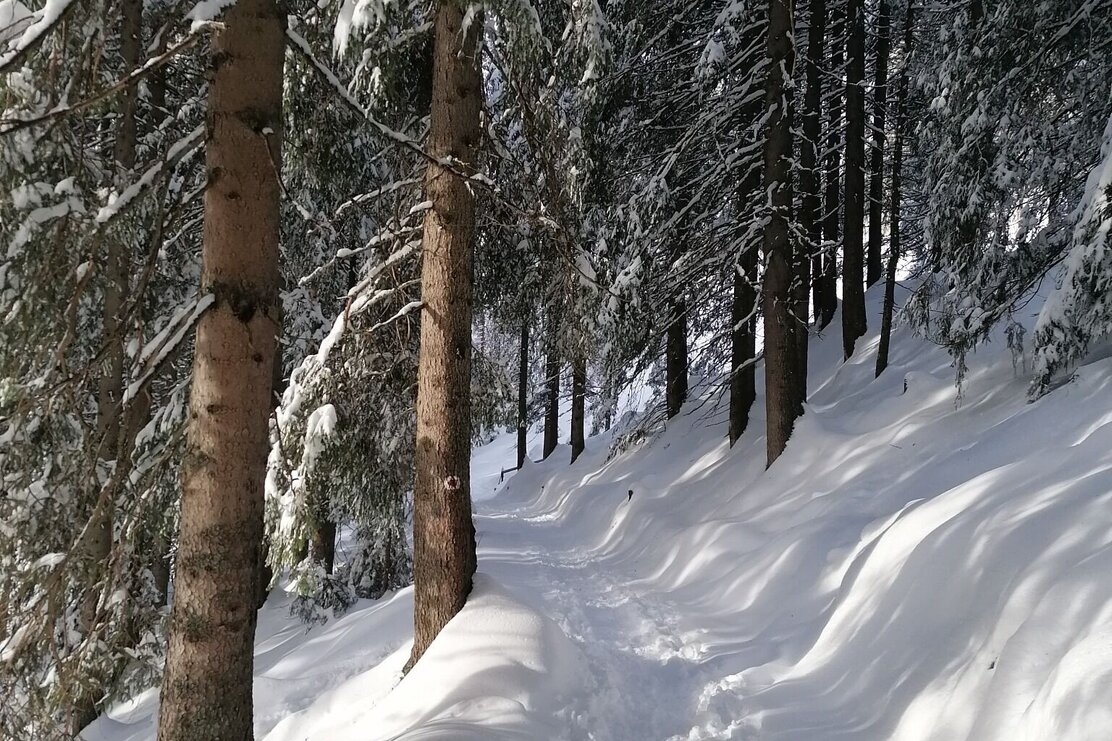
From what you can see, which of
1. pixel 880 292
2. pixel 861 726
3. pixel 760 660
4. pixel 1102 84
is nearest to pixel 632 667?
pixel 760 660

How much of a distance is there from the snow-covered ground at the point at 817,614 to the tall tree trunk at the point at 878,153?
6.42m

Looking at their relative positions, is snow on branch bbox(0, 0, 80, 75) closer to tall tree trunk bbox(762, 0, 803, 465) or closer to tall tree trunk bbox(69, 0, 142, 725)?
tall tree trunk bbox(69, 0, 142, 725)

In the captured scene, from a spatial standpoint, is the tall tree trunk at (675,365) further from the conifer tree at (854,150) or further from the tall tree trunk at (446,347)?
the tall tree trunk at (446,347)

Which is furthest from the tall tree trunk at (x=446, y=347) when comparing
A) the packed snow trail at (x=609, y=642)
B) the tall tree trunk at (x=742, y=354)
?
the tall tree trunk at (x=742, y=354)

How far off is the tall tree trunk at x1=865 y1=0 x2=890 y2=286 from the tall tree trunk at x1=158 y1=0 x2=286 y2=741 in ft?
41.2

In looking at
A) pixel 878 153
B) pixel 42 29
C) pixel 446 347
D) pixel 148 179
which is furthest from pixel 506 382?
pixel 878 153

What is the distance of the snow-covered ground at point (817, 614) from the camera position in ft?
11.0

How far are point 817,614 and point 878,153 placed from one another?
13.3m

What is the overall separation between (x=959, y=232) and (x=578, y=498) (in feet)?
32.0

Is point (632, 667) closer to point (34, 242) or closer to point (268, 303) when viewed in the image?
point (268, 303)

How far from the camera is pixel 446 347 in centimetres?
498

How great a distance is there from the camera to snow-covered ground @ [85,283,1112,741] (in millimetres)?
3346

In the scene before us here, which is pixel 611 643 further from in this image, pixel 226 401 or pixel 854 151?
pixel 854 151

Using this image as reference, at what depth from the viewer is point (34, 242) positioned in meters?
3.05
